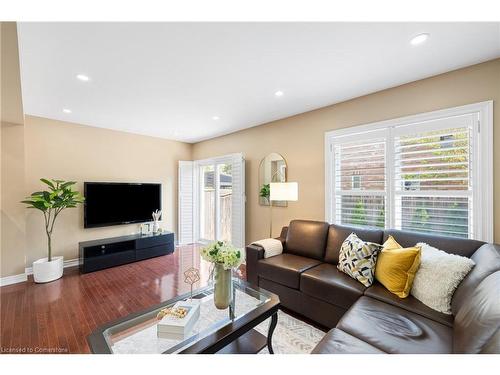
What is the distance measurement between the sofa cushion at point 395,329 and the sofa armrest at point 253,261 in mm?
1259

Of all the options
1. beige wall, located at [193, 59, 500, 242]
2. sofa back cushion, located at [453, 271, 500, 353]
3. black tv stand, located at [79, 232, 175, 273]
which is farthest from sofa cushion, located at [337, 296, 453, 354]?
black tv stand, located at [79, 232, 175, 273]

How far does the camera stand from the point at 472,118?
2.14 metres

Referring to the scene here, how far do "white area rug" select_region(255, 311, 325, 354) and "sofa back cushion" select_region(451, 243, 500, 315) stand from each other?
1076 mm

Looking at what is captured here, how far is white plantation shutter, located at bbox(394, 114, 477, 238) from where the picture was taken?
7.16ft

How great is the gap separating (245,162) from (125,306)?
116 inches

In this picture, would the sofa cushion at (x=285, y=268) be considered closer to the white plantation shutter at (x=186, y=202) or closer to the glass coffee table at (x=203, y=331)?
the glass coffee table at (x=203, y=331)

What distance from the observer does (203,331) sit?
4.68 ft

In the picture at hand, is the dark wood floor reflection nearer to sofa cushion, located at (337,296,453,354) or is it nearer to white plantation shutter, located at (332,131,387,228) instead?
sofa cushion, located at (337,296,453,354)

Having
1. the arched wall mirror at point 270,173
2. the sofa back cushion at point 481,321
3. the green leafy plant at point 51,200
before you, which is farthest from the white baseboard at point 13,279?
the sofa back cushion at point 481,321

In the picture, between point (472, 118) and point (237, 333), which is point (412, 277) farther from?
point (472, 118)

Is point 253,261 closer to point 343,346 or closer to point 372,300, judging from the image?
point 372,300

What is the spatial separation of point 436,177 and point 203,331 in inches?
105
